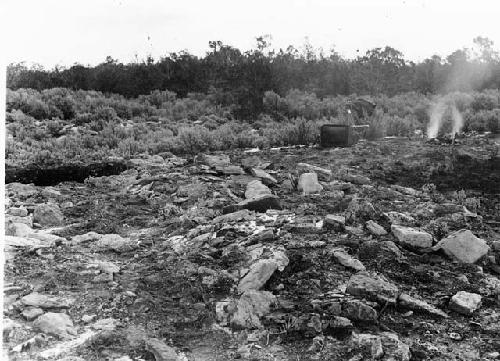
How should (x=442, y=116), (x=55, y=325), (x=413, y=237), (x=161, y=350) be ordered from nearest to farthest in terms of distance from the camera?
(x=161, y=350)
(x=55, y=325)
(x=413, y=237)
(x=442, y=116)

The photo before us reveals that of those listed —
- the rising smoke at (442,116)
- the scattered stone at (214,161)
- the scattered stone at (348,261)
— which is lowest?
the scattered stone at (348,261)

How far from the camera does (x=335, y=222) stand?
543 centimetres

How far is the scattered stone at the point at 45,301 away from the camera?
4.12m

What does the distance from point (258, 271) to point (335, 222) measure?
1341 millimetres

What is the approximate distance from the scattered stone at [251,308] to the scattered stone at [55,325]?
1202 millimetres

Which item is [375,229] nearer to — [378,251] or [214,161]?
[378,251]

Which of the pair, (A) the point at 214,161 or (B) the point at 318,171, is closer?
(B) the point at 318,171

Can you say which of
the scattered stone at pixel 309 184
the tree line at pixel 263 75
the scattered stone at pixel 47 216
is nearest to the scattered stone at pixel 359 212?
the scattered stone at pixel 309 184

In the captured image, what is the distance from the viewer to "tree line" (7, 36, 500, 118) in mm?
20328

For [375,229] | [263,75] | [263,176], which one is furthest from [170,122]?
[375,229]

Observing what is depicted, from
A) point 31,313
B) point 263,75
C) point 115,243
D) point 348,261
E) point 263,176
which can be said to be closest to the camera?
point 31,313

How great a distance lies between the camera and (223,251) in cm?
512

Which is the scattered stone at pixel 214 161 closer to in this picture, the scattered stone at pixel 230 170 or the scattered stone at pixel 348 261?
the scattered stone at pixel 230 170

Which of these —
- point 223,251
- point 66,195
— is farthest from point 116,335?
point 66,195
